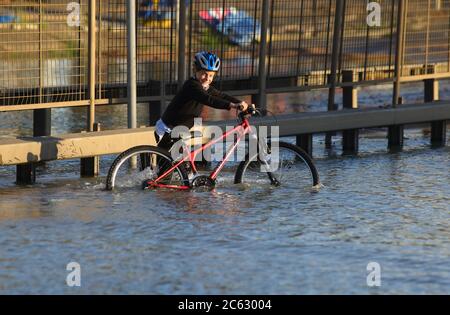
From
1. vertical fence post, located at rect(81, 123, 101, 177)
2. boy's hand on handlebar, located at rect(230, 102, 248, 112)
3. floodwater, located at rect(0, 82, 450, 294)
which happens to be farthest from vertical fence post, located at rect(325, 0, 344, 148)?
boy's hand on handlebar, located at rect(230, 102, 248, 112)

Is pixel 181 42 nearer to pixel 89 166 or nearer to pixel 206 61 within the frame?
pixel 89 166

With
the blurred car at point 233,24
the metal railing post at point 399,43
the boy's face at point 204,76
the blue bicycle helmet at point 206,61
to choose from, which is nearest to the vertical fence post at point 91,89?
the boy's face at point 204,76

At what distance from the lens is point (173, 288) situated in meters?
9.11

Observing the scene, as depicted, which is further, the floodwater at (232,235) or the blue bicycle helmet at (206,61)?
the blue bicycle helmet at (206,61)

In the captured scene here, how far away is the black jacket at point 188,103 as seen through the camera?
1323 centimetres

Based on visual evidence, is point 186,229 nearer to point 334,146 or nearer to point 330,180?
point 330,180

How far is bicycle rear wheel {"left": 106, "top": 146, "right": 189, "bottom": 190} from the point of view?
12.9 metres

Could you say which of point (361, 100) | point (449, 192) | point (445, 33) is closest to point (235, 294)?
point (449, 192)

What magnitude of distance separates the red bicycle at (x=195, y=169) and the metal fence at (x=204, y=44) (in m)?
2.36

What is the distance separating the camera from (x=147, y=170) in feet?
42.9

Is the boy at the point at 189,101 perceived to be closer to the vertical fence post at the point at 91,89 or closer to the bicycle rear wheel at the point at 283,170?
the bicycle rear wheel at the point at 283,170

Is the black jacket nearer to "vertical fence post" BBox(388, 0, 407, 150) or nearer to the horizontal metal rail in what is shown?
the horizontal metal rail

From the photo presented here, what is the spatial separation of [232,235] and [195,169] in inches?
92.3

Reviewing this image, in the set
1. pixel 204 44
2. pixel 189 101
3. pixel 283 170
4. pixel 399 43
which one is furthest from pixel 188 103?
pixel 399 43
